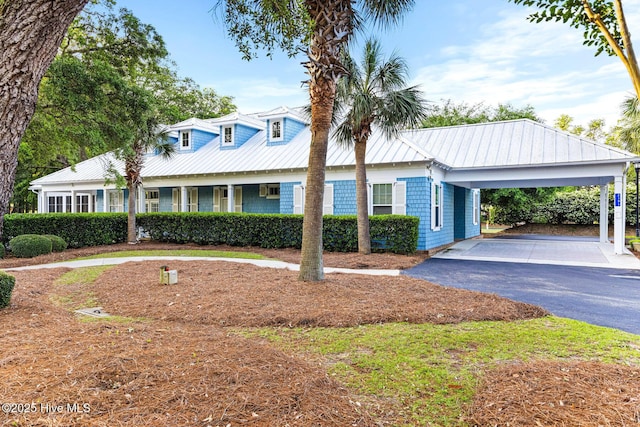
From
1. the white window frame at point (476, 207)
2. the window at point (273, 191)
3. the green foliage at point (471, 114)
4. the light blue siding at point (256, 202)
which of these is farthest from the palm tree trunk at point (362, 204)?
Result: the green foliage at point (471, 114)

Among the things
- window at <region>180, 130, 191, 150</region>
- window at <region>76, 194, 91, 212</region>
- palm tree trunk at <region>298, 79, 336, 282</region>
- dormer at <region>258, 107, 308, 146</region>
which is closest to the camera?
palm tree trunk at <region>298, 79, 336, 282</region>

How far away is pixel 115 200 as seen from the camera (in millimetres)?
22141

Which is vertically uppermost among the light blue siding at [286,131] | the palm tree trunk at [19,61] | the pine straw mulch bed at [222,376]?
the light blue siding at [286,131]

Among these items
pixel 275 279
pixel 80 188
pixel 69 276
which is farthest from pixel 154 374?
pixel 80 188

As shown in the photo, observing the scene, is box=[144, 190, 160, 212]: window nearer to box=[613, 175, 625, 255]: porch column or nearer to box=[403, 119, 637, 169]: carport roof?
box=[403, 119, 637, 169]: carport roof

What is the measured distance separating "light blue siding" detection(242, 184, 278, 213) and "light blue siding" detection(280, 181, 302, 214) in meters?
1.55

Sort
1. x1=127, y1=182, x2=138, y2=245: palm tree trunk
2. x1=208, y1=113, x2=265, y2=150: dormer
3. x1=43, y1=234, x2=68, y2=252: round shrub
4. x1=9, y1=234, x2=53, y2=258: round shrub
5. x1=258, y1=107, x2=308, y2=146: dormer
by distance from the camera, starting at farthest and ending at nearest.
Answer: x1=208, y1=113, x2=265, y2=150: dormer < x1=258, y1=107, x2=308, y2=146: dormer < x1=127, y1=182, x2=138, y2=245: palm tree trunk < x1=43, y1=234, x2=68, y2=252: round shrub < x1=9, y1=234, x2=53, y2=258: round shrub

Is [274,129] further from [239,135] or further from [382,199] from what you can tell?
[382,199]

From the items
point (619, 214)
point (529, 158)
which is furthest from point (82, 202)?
point (619, 214)

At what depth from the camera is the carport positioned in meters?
13.4

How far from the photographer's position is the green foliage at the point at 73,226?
591 inches

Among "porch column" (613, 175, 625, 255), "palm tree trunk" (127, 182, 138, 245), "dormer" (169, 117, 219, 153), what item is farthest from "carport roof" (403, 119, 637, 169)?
"palm tree trunk" (127, 182, 138, 245)

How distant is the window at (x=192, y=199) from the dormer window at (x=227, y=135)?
2.98m

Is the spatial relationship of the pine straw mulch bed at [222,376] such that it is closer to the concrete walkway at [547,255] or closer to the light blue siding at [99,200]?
the concrete walkway at [547,255]
